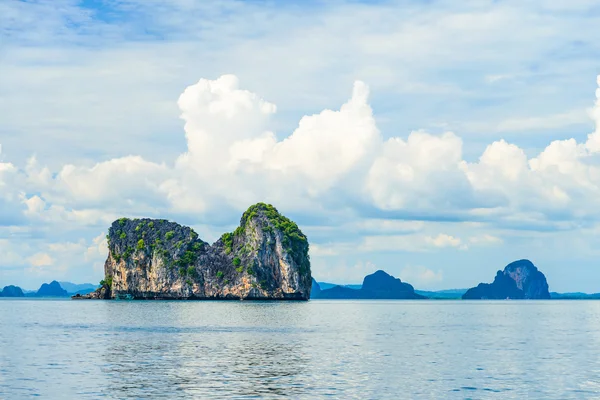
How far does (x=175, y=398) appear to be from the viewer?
4844cm

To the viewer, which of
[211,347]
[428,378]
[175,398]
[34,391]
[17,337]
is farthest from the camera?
[17,337]

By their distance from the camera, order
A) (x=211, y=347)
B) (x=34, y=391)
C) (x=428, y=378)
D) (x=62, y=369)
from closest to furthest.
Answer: (x=34, y=391) → (x=428, y=378) → (x=62, y=369) → (x=211, y=347)

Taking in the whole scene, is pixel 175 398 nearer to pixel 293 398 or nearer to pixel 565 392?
pixel 293 398

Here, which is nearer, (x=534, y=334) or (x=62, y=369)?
(x=62, y=369)

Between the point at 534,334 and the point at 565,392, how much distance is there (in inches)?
2541

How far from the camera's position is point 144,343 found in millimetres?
90562

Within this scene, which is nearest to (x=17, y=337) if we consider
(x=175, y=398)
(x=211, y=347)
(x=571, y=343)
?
(x=211, y=347)

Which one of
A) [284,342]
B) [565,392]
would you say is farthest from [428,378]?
[284,342]

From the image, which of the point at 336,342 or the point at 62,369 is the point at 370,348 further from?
the point at 62,369

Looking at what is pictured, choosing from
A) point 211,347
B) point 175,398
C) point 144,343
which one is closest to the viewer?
point 175,398

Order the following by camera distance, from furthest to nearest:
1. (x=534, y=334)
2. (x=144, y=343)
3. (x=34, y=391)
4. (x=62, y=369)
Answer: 1. (x=534, y=334)
2. (x=144, y=343)
3. (x=62, y=369)
4. (x=34, y=391)

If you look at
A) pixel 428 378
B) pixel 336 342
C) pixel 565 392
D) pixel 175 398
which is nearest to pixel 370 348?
pixel 336 342

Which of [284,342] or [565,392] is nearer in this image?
[565,392]

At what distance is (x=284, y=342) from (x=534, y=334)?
4480 cm
